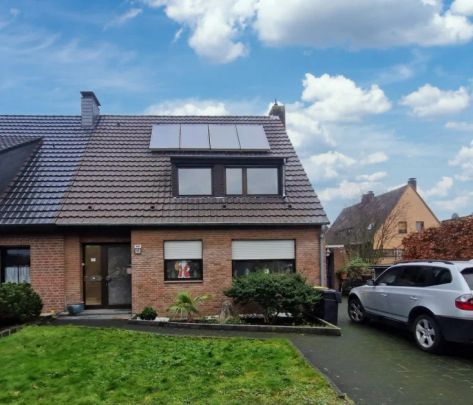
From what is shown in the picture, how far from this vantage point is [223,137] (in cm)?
1638

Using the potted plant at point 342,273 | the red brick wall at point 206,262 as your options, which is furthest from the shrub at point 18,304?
the potted plant at point 342,273

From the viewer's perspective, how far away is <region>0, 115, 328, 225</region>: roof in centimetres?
1356

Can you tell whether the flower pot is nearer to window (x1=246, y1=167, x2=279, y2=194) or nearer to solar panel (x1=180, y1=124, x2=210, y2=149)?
solar panel (x1=180, y1=124, x2=210, y2=149)

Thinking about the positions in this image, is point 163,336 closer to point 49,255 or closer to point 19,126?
point 49,255

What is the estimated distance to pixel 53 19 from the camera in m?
12.8

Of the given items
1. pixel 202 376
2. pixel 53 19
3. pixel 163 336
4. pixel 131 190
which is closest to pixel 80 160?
pixel 131 190

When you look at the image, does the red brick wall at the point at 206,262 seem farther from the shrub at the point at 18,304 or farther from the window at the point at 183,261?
the shrub at the point at 18,304

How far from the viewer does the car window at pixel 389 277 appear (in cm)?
1055

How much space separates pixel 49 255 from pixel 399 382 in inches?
414

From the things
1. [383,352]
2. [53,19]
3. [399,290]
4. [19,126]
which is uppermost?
[53,19]

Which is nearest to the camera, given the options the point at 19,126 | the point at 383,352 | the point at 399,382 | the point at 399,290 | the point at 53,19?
the point at 399,382

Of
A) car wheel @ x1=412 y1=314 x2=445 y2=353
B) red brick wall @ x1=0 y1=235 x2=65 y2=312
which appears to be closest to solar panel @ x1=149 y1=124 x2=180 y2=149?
red brick wall @ x1=0 y1=235 x2=65 y2=312

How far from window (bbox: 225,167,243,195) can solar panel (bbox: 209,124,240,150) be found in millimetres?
1065

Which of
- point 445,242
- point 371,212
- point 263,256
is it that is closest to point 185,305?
point 263,256
